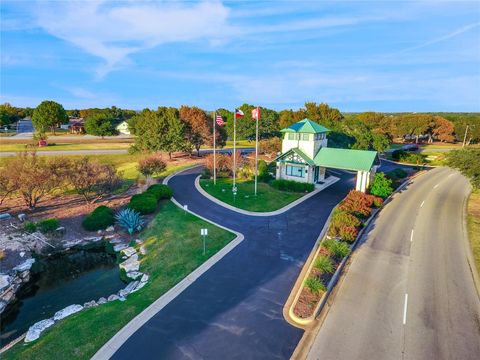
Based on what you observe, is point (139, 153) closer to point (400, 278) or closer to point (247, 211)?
point (247, 211)

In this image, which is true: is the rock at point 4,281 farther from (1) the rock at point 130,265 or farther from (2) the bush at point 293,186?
(2) the bush at point 293,186

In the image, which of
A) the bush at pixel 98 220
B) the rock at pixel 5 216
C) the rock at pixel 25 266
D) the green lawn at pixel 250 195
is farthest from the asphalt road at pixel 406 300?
the rock at pixel 5 216

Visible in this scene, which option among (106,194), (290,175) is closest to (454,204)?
(290,175)

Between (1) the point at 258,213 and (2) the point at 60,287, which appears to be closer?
(2) the point at 60,287

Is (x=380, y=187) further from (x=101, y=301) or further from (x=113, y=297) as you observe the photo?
(x=101, y=301)

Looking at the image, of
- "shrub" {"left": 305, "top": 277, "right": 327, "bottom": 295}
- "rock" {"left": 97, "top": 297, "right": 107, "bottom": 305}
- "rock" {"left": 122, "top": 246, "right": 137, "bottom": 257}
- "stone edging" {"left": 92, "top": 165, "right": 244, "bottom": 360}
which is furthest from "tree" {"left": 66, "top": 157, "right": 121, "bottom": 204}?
"shrub" {"left": 305, "top": 277, "right": 327, "bottom": 295}

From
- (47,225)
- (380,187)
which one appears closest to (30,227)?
(47,225)
